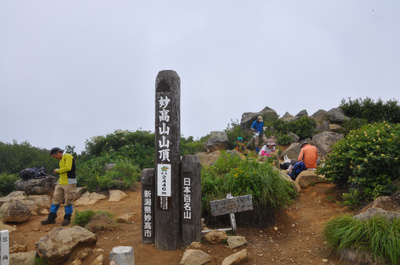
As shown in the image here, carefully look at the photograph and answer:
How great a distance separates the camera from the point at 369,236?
5.02 metres

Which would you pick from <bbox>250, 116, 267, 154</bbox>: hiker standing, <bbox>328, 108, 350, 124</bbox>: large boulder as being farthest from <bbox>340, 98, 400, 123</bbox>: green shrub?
<bbox>250, 116, 267, 154</bbox>: hiker standing

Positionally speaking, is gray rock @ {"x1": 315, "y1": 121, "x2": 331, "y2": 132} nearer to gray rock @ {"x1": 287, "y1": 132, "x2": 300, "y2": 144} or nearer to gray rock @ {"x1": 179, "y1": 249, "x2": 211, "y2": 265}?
gray rock @ {"x1": 287, "y1": 132, "x2": 300, "y2": 144}

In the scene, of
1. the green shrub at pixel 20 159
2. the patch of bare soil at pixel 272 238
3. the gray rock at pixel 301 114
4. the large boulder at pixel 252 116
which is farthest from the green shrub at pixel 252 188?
the gray rock at pixel 301 114

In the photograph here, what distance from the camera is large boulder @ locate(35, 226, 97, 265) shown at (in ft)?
17.8

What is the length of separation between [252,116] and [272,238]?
1653 cm

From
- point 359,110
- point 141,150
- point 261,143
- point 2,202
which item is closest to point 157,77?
point 2,202

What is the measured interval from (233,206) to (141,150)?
9.51 m

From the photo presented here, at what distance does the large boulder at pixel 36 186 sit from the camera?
37.9 ft

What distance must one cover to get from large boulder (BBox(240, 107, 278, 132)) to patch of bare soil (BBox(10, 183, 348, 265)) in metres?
13.0

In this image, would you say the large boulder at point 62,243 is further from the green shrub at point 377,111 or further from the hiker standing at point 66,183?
the green shrub at point 377,111

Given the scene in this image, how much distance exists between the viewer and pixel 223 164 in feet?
25.7

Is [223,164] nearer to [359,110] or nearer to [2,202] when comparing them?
[2,202]

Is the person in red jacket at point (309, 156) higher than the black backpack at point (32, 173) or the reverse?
higher

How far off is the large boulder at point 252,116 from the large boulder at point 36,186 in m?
13.6
